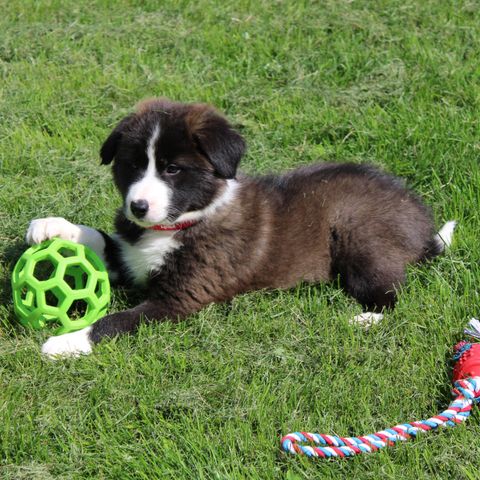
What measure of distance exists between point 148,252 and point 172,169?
0.50 meters

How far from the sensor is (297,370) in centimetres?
379

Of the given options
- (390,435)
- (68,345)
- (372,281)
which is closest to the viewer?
(390,435)

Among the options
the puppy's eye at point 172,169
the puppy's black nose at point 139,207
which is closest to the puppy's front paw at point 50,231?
the puppy's black nose at point 139,207

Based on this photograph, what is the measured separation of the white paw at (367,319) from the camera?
414 cm

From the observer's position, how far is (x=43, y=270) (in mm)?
4336

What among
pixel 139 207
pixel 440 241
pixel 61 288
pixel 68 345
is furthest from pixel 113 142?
pixel 440 241

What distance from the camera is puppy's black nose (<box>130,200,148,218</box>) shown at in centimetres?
394

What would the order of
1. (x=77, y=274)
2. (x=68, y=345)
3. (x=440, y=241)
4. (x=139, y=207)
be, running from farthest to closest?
(x=440, y=241) < (x=77, y=274) < (x=139, y=207) < (x=68, y=345)

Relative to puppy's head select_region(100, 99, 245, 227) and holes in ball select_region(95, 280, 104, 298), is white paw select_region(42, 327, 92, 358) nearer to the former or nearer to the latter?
holes in ball select_region(95, 280, 104, 298)

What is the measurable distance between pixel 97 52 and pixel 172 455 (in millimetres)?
4505

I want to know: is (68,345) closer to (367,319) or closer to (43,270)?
(43,270)

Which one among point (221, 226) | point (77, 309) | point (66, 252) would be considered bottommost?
point (77, 309)

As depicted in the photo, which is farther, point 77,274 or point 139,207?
point 77,274

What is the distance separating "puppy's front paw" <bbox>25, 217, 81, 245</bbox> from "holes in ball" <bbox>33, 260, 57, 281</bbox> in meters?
0.12
